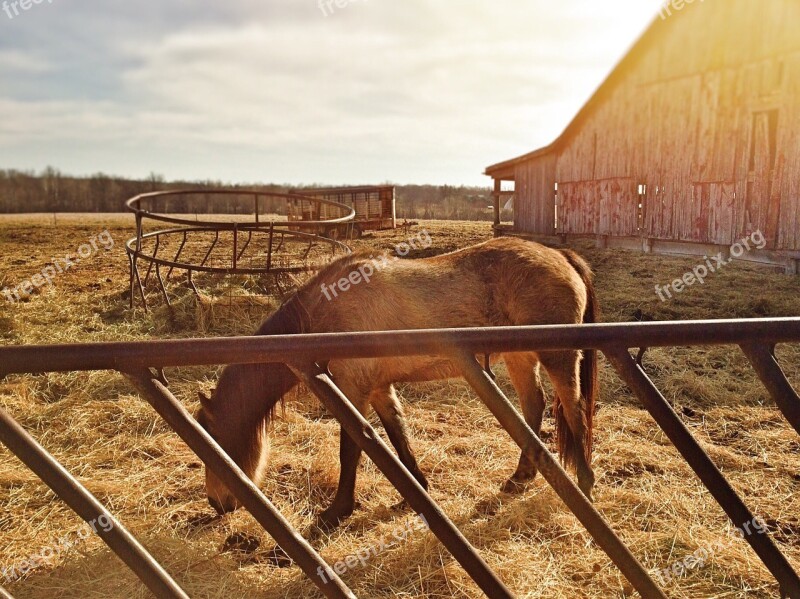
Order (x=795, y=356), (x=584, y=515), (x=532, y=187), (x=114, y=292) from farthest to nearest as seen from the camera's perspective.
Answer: (x=532, y=187), (x=114, y=292), (x=795, y=356), (x=584, y=515)

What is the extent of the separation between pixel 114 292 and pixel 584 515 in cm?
988

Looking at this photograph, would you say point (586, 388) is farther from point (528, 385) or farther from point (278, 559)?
point (278, 559)

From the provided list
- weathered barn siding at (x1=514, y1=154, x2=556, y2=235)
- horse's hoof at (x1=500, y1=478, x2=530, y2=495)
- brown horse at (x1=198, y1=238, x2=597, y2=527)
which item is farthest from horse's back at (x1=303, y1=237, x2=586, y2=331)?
weathered barn siding at (x1=514, y1=154, x2=556, y2=235)

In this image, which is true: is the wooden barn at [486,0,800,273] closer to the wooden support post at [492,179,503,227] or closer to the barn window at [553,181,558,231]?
the barn window at [553,181,558,231]

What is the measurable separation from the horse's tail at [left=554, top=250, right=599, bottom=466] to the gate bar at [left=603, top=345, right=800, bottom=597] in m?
1.76

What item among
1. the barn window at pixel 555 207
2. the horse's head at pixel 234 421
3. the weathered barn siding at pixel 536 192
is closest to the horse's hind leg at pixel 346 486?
the horse's head at pixel 234 421

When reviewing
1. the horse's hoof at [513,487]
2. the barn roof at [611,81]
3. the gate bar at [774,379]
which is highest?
the barn roof at [611,81]

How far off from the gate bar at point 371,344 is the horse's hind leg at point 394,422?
2250 mm

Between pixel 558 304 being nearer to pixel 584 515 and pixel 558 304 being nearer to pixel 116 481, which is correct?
pixel 584 515

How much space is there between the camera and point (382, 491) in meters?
3.68

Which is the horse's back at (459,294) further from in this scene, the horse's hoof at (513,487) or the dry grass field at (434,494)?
the horse's hoof at (513,487)

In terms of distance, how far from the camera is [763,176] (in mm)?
12164

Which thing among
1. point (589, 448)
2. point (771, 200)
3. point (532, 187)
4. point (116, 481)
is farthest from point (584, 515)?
point (532, 187)

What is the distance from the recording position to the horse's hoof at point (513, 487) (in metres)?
3.63
